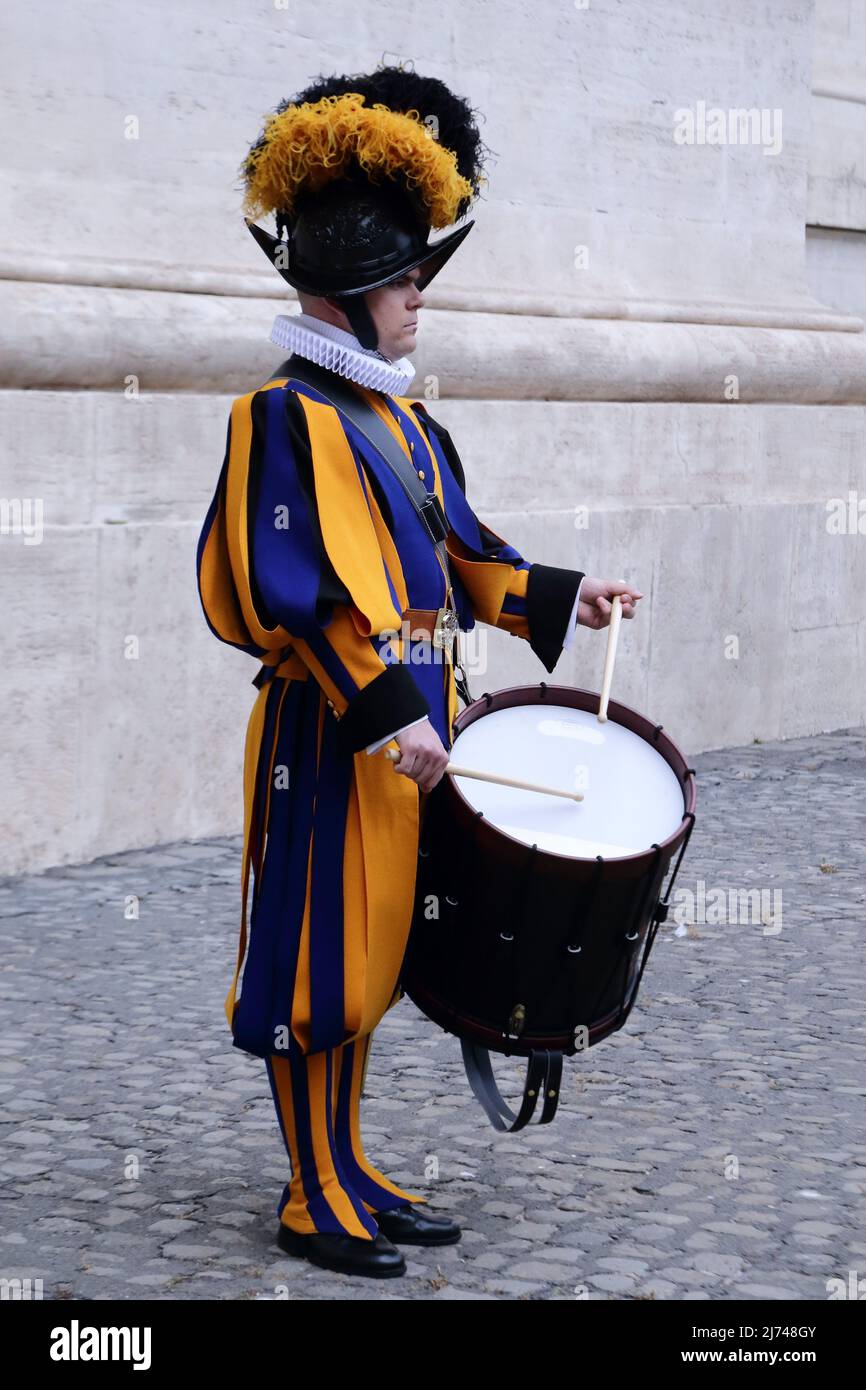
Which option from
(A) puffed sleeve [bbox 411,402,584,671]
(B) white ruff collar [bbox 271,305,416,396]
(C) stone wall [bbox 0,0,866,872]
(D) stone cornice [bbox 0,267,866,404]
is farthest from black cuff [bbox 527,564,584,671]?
(D) stone cornice [bbox 0,267,866,404]

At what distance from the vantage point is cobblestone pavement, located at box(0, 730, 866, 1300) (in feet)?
10.2

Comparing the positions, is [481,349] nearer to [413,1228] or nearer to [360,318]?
[360,318]

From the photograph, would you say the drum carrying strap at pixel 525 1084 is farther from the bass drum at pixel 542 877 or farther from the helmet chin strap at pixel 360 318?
the helmet chin strap at pixel 360 318

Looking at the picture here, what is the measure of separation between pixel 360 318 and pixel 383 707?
25.6 inches

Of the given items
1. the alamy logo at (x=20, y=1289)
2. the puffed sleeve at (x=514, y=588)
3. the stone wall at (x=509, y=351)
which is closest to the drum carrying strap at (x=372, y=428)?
the puffed sleeve at (x=514, y=588)

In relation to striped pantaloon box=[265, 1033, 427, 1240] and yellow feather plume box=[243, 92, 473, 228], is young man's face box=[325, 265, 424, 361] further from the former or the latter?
striped pantaloon box=[265, 1033, 427, 1240]

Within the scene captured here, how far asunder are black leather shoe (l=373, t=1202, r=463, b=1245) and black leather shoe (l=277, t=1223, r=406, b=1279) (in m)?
0.08

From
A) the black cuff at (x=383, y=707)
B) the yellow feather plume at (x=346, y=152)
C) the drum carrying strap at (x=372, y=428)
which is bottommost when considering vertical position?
the black cuff at (x=383, y=707)

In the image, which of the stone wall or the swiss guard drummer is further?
the stone wall

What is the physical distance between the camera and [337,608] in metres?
2.92

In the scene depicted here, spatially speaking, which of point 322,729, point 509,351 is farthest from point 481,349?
point 322,729

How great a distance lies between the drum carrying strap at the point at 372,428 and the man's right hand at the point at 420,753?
0.40 metres

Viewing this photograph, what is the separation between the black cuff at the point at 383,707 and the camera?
2.86 m

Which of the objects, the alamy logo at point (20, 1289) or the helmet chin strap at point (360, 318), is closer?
the alamy logo at point (20, 1289)
